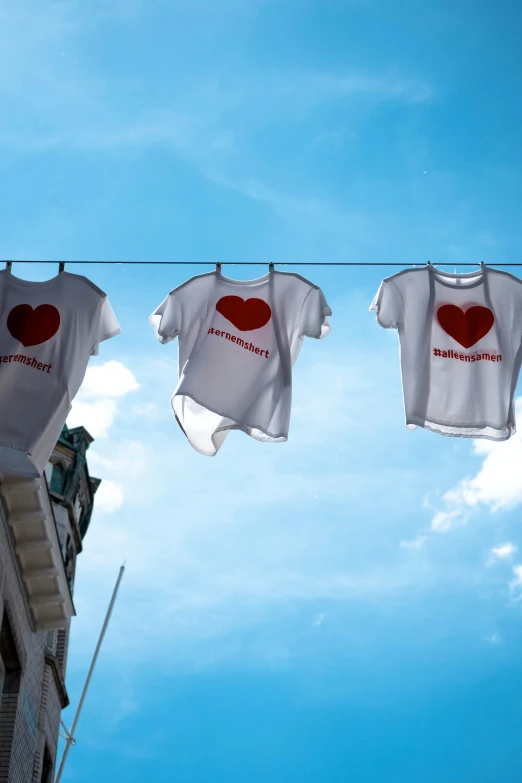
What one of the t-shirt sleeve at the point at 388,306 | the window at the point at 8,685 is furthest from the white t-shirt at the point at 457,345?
the window at the point at 8,685

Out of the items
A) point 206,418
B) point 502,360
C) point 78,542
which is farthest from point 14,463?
point 78,542

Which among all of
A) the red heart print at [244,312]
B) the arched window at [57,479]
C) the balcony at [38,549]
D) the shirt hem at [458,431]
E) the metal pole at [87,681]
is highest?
the red heart print at [244,312]

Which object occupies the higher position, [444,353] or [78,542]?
[444,353]

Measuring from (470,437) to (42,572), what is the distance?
12193mm

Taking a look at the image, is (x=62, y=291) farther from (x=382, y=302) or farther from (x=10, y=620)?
(x=10, y=620)

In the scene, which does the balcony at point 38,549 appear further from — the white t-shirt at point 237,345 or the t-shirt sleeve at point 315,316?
the t-shirt sleeve at point 315,316

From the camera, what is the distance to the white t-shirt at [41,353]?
8.85 meters

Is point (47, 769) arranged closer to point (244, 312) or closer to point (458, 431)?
point (244, 312)

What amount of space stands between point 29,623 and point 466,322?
13239 millimetres

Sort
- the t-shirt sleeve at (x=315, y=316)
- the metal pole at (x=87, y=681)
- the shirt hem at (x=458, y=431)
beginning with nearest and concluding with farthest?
the shirt hem at (x=458, y=431)
the t-shirt sleeve at (x=315, y=316)
the metal pole at (x=87, y=681)

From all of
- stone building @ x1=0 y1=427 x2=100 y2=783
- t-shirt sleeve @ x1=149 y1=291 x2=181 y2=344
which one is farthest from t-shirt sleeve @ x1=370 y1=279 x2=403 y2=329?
stone building @ x1=0 y1=427 x2=100 y2=783

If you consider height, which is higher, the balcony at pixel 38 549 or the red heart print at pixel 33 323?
the red heart print at pixel 33 323

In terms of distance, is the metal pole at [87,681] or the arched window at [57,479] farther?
the arched window at [57,479]

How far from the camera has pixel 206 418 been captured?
9.83m
